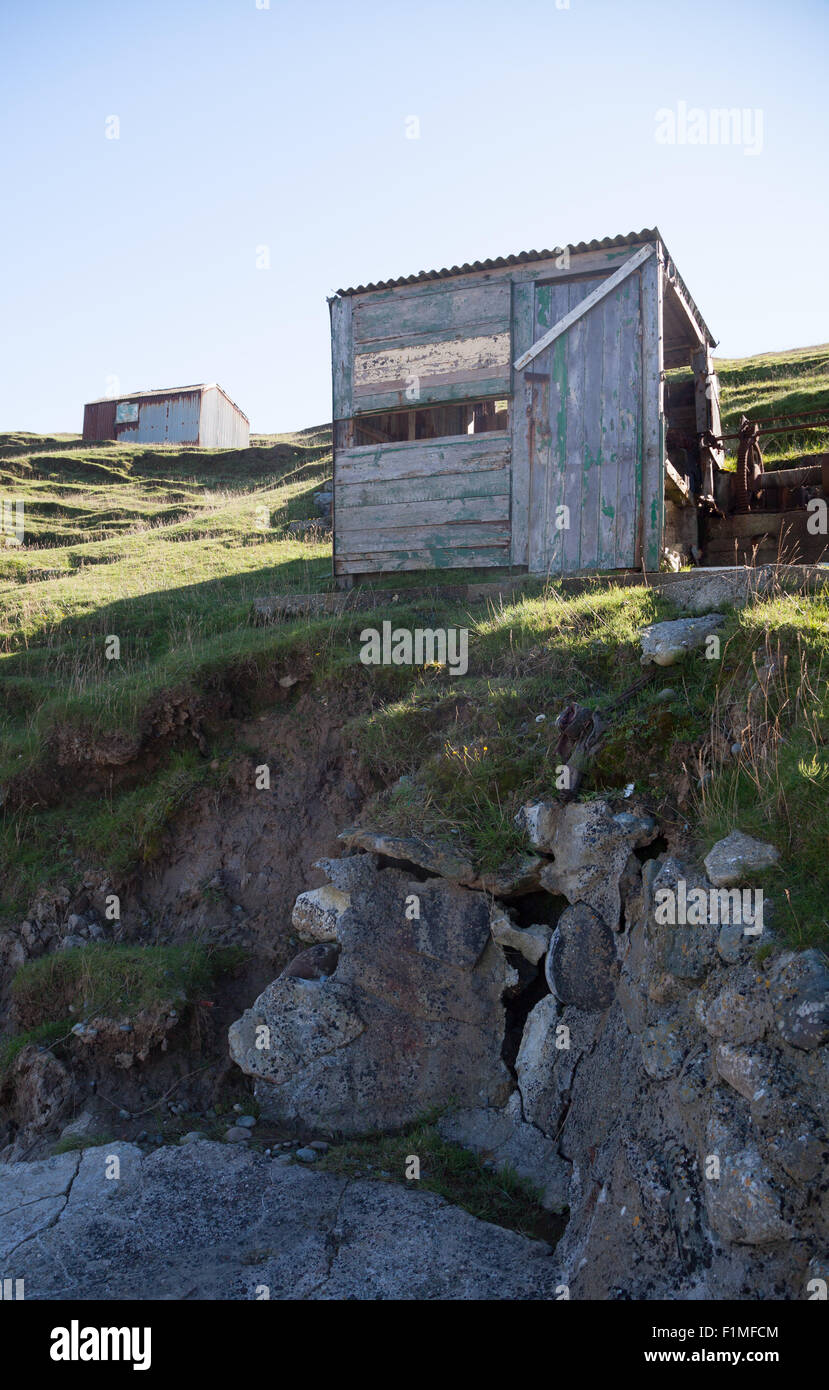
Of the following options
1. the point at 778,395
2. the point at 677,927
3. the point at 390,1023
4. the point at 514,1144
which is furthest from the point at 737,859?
the point at 778,395

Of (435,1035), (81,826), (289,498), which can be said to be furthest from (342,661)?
(289,498)

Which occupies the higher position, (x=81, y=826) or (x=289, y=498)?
(x=289, y=498)

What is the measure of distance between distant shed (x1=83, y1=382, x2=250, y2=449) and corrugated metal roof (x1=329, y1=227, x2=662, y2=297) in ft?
90.3

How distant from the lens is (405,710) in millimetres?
7254

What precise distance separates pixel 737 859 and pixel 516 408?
7.42 m

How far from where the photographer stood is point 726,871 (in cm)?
446

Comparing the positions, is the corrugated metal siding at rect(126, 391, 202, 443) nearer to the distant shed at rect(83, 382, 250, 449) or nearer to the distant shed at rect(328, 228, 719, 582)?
the distant shed at rect(83, 382, 250, 449)

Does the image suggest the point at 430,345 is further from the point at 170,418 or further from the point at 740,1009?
the point at 170,418

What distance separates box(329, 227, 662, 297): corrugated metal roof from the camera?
1018 centimetres

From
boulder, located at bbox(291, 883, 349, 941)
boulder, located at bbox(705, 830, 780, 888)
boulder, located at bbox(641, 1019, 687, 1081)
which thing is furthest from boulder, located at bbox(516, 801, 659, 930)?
boulder, located at bbox(291, 883, 349, 941)

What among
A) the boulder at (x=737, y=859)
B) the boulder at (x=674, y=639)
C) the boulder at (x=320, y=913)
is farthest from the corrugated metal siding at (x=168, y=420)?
the boulder at (x=737, y=859)
